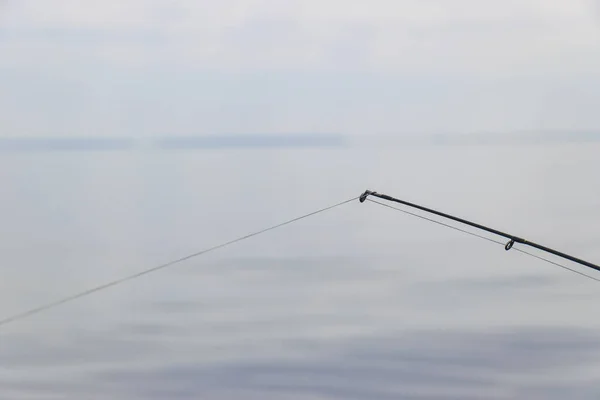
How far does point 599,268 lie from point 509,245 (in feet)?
6.85

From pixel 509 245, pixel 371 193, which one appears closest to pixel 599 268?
pixel 509 245

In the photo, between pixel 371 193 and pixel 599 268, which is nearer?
pixel 599 268

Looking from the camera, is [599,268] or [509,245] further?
[509,245]

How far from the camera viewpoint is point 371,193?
64.7 ft

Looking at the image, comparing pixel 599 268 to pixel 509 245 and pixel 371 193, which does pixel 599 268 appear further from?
pixel 371 193

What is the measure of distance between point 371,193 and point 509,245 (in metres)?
2.77

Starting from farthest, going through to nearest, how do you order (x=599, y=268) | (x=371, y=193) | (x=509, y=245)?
(x=371, y=193) → (x=509, y=245) → (x=599, y=268)

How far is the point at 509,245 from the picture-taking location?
18547mm

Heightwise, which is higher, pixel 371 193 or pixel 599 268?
pixel 371 193

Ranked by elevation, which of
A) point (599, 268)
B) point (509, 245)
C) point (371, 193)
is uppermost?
point (371, 193)

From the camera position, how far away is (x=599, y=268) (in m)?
16.8

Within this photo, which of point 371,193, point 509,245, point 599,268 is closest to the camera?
point 599,268

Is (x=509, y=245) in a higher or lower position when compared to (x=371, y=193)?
lower

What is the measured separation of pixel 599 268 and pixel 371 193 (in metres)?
4.67
